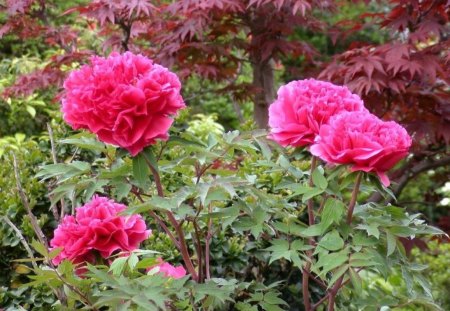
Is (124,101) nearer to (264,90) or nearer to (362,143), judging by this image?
(362,143)

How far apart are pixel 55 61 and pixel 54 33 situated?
35cm

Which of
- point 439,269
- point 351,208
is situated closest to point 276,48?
point 439,269

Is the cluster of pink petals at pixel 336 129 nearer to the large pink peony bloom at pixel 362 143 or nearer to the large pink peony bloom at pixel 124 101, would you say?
the large pink peony bloom at pixel 362 143

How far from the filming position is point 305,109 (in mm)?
1738

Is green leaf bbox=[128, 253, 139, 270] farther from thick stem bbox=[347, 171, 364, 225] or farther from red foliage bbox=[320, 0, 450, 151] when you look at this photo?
red foliage bbox=[320, 0, 450, 151]

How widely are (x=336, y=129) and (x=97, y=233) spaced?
710 millimetres

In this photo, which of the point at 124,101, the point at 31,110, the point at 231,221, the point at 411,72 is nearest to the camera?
the point at 124,101

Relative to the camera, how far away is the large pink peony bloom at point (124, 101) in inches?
62.9

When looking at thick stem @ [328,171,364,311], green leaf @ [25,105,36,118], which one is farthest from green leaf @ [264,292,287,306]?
green leaf @ [25,105,36,118]

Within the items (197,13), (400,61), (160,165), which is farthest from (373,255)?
(197,13)

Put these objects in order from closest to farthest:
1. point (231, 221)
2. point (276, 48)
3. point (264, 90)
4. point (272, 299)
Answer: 1. point (231, 221)
2. point (272, 299)
3. point (276, 48)
4. point (264, 90)

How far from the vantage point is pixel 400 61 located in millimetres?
3203

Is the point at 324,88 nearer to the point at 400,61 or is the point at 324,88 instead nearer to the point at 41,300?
the point at 41,300

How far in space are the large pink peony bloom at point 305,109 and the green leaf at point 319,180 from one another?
0.08 meters
